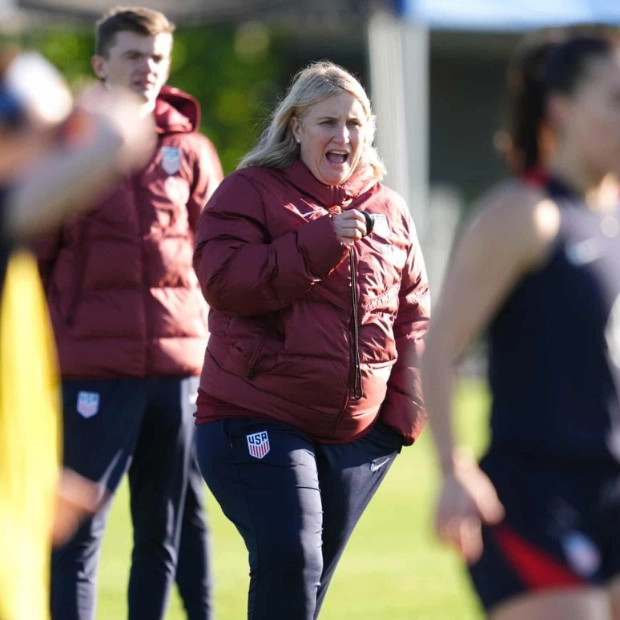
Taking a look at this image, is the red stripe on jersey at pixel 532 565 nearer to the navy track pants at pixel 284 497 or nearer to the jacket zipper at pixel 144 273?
the navy track pants at pixel 284 497

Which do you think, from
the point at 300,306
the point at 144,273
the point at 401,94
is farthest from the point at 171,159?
the point at 401,94

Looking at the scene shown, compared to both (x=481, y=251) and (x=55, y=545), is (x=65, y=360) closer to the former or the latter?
(x=55, y=545)

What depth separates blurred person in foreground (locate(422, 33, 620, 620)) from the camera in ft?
10.6

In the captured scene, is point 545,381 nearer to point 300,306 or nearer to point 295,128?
point 300,306

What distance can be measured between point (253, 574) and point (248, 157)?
1.41 metres

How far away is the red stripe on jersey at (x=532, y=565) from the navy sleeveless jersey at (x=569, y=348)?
21cm

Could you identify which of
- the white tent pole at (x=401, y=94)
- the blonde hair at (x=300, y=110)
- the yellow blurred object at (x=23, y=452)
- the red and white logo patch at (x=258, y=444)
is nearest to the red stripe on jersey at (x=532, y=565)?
the yellow blurred object at (x=23, y=452)

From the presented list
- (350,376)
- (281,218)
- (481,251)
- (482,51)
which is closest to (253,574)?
(350,376)

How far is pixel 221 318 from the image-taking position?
4664 mm

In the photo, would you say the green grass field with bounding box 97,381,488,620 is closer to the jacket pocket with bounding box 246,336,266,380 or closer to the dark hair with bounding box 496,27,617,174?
the jacket pocket with bounding box 246,336,266,380

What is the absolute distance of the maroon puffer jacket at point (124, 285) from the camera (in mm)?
5461

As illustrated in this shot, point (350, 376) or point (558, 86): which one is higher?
point (558, 86)

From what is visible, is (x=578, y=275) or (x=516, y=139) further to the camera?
(x=516, y=139)

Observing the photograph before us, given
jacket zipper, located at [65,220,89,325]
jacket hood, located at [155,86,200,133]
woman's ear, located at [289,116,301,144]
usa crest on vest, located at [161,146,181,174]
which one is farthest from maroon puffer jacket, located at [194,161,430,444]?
jacket hood, located at [155,86,200,133]
